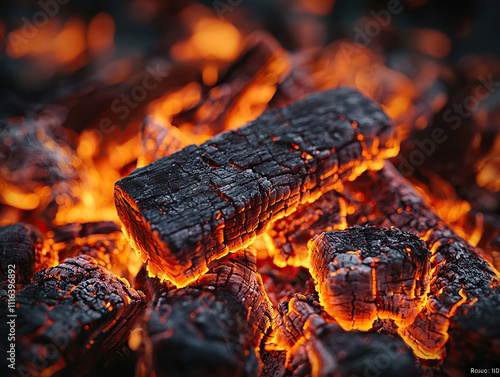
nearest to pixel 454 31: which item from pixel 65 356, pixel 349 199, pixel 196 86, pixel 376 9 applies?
pixel 376 9

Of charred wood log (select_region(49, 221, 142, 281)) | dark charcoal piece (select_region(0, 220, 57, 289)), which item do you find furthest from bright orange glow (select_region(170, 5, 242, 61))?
dark charcoal piece (select_region(0, 220, 57, 289))

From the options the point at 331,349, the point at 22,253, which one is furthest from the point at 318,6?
the point at 22,253

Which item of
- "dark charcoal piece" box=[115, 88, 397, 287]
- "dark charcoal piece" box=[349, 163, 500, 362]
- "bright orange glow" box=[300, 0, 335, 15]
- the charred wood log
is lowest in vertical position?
the charred wood log

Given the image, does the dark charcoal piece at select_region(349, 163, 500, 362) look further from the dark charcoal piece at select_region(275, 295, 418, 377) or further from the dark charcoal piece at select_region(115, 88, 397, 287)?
the dark charcoal piece at select_region(115, 88, 397, 287)

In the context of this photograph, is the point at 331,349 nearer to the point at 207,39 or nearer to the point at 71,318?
the point at 71,318

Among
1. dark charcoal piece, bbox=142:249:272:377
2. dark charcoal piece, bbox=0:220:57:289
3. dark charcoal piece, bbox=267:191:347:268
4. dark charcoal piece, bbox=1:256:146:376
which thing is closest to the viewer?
dark charcoal piece, bbox=142:249:272:377

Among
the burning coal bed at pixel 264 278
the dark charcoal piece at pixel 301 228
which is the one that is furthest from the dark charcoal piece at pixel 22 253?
the dark charcoal piece at pixel 301 228

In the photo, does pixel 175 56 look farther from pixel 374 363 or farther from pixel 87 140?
pixel 374 363

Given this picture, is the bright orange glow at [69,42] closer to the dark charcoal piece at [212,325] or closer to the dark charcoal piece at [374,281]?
the dark charcoal piece at [212,325]
